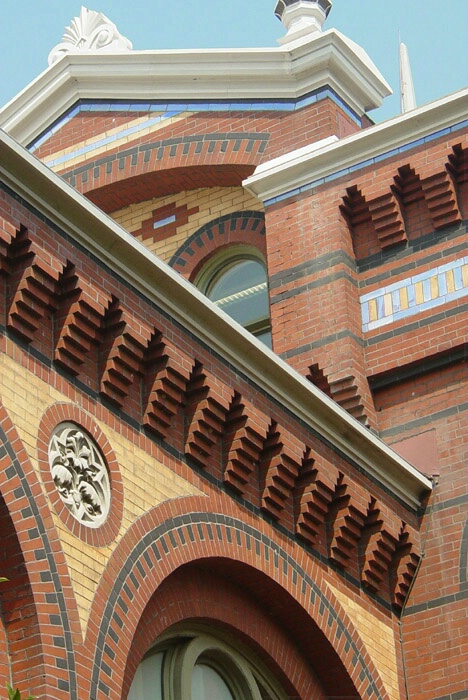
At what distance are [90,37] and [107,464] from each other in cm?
1063

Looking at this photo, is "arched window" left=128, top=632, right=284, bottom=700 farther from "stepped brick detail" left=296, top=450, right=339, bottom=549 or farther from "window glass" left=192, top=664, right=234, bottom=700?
"stepped brick detail" left=296, top=450, right=339, bottom=549

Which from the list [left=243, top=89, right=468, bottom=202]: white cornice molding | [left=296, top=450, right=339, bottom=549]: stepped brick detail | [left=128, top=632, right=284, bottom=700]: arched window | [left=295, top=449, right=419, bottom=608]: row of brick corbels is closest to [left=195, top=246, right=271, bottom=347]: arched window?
[left=243, top=89, right=468, bottom=202]: white cornice molding

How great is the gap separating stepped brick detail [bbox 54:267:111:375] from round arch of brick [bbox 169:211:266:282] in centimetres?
686

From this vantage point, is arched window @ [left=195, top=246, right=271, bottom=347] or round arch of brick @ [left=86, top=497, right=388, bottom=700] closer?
round arch of brick @ [left=86, top=497, right=388, bottom=700]

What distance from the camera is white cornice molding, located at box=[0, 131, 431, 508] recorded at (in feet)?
39.2

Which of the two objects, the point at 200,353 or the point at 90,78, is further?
the point at 90,78

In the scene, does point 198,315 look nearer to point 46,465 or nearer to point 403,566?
point 46,465

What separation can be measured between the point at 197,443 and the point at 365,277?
4938mm

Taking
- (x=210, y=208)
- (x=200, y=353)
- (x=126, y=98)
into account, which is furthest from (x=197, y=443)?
(x=126, y=98)

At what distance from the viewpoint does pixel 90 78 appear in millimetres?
20703

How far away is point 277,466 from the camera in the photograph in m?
14.1

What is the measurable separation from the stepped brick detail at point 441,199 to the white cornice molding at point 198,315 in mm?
3063

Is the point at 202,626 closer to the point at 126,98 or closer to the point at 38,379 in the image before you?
the point at 38,379

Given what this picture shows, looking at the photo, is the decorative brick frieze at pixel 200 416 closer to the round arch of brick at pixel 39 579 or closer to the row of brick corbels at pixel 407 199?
Answer: the round arch of brick at pixel 39 579
